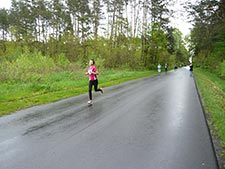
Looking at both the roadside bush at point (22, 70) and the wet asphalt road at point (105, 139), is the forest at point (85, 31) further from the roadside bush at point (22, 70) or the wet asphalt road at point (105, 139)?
the wet asphalt road at point (105, 139)

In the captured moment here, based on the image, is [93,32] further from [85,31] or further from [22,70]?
[22,70]

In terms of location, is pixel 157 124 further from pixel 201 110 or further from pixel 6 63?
pixel 6 63

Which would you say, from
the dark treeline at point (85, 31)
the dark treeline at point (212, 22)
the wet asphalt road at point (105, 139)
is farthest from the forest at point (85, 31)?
the wet asphalt road at point (105, 139)

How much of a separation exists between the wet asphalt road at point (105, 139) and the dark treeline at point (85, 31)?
23.5 m

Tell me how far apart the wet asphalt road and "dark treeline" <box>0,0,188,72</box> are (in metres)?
23.5

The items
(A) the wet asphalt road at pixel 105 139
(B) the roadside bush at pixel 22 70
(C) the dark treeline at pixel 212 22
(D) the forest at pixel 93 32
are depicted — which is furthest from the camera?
(D) the forest at pixel 93 32

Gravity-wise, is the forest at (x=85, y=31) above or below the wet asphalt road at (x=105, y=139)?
above

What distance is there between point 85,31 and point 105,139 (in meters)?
32.5

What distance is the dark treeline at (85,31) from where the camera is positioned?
36.0 m

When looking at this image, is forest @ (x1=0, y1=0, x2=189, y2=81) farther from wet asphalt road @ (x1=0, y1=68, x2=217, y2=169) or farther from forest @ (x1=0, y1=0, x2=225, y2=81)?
wet asphalt road @ (x1=0, y1=68, x2=217, y2=169)

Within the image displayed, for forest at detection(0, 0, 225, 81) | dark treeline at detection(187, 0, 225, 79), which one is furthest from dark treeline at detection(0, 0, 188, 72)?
dark treeline at detection(187, 0, 225, 79)

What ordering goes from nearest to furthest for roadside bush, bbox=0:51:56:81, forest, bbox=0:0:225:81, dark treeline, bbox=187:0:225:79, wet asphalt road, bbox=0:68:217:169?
1. wet asphalt road, bbox=0:68:217:169
2. roadside bush, bbox=0:51:56:81
3. dark treeline, bbox=187:0:225:79
4. forest, bbox=0:0:225:81

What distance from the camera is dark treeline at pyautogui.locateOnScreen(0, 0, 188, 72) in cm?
3597

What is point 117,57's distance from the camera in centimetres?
3778
